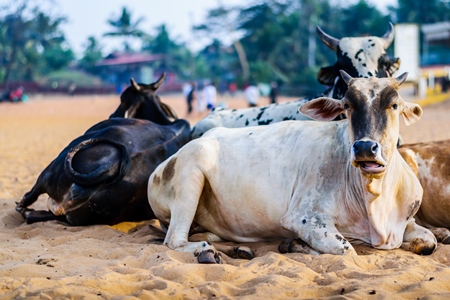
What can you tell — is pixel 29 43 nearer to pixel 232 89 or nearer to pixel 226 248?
pixel 232 89

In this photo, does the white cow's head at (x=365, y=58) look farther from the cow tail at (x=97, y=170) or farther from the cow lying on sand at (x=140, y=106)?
the cow tail at (x=97, y=170)

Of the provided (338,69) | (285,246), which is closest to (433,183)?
A: (285,246)

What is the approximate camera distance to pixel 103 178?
6555 millimetres

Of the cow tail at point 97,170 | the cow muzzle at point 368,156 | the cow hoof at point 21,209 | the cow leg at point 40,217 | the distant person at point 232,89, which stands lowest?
the distant person at point 232,89

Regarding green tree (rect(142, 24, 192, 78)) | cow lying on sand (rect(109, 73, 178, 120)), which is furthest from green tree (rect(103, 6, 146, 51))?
cow lying on sand (rect(109, 73, 178, 120))

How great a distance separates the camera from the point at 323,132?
580cm

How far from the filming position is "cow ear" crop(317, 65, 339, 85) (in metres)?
8.27

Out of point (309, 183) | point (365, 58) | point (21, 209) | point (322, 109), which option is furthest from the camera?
point (365, 58)

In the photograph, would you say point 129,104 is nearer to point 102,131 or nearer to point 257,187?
point 102,131

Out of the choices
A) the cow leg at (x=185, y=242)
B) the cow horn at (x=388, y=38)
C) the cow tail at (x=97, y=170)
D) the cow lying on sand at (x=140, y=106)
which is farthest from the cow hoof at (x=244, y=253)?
the cow lying on sand at (x=140, y=106)

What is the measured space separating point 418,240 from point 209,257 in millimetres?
1675

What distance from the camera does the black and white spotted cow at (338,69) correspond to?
7633 millimetres

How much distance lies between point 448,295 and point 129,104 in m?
5.86

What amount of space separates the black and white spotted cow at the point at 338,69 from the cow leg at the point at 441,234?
6.66 ft
